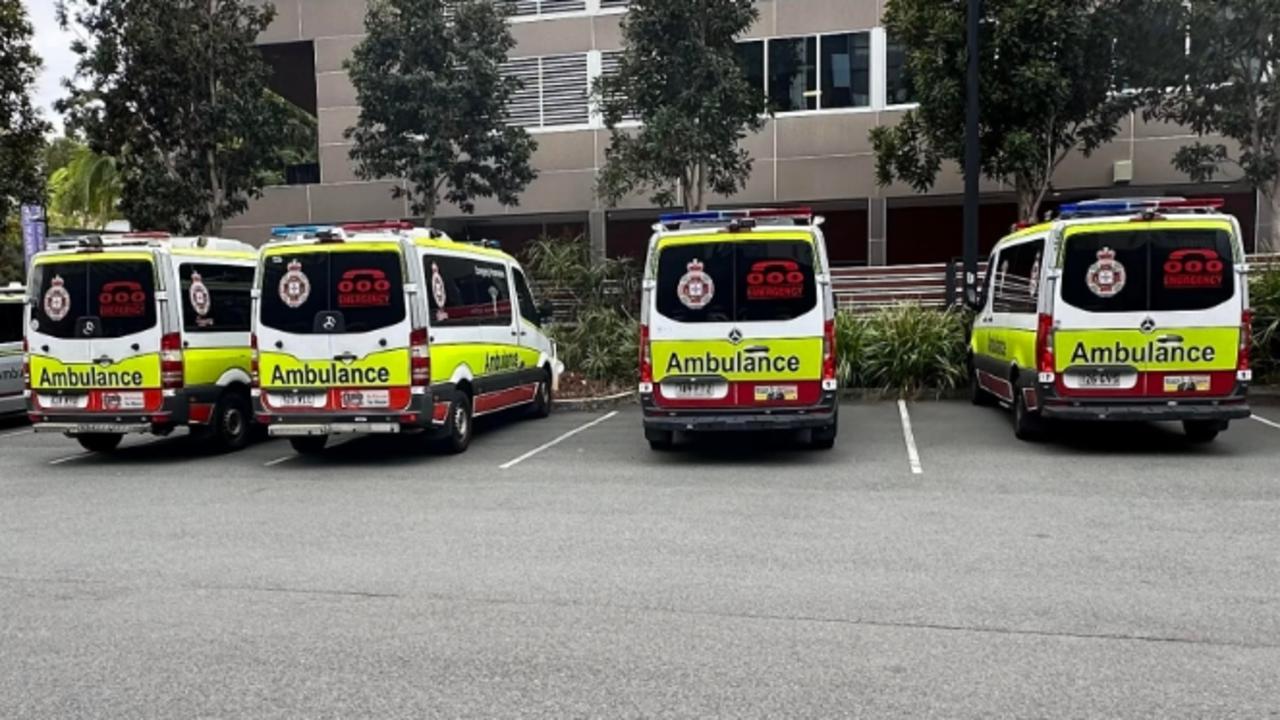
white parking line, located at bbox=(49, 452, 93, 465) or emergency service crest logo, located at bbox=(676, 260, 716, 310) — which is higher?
emergency service crest logo, located at bbox=(676, 260, 716, 310)

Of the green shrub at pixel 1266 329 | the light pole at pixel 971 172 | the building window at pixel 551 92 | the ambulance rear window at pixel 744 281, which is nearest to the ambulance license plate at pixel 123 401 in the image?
the ambulance rear window at pixel 744 281

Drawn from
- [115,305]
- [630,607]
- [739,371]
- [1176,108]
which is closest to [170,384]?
[115,305]

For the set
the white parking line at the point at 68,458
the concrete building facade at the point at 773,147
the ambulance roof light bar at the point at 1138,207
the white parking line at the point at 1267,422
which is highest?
the concrete building facade at the point at 773,147

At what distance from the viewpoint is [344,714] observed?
432 cm

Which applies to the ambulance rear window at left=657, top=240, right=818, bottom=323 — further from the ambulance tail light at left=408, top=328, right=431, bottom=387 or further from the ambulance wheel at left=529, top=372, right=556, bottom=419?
the ambulance wheel at left=529, top=372, right=556, bottom=419

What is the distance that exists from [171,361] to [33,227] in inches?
355

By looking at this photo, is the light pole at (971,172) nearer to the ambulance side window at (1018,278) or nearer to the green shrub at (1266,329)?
the ambulance side window at (1018,278)

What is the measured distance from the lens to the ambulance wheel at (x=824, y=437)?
1062 centimetres

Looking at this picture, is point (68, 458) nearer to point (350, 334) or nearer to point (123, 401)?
point (123, 401)

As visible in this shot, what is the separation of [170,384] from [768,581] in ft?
25.7

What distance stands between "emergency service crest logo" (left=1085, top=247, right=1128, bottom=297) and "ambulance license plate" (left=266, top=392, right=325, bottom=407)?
25.4ft

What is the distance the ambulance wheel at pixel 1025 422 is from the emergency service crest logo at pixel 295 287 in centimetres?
749

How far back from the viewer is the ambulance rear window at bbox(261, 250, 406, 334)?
1057 cm

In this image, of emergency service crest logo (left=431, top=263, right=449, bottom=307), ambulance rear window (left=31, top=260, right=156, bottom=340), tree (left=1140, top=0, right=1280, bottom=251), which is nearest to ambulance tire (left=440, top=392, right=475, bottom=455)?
emergency service crest logo (left=431, top=263, right=449, bottom=307)
